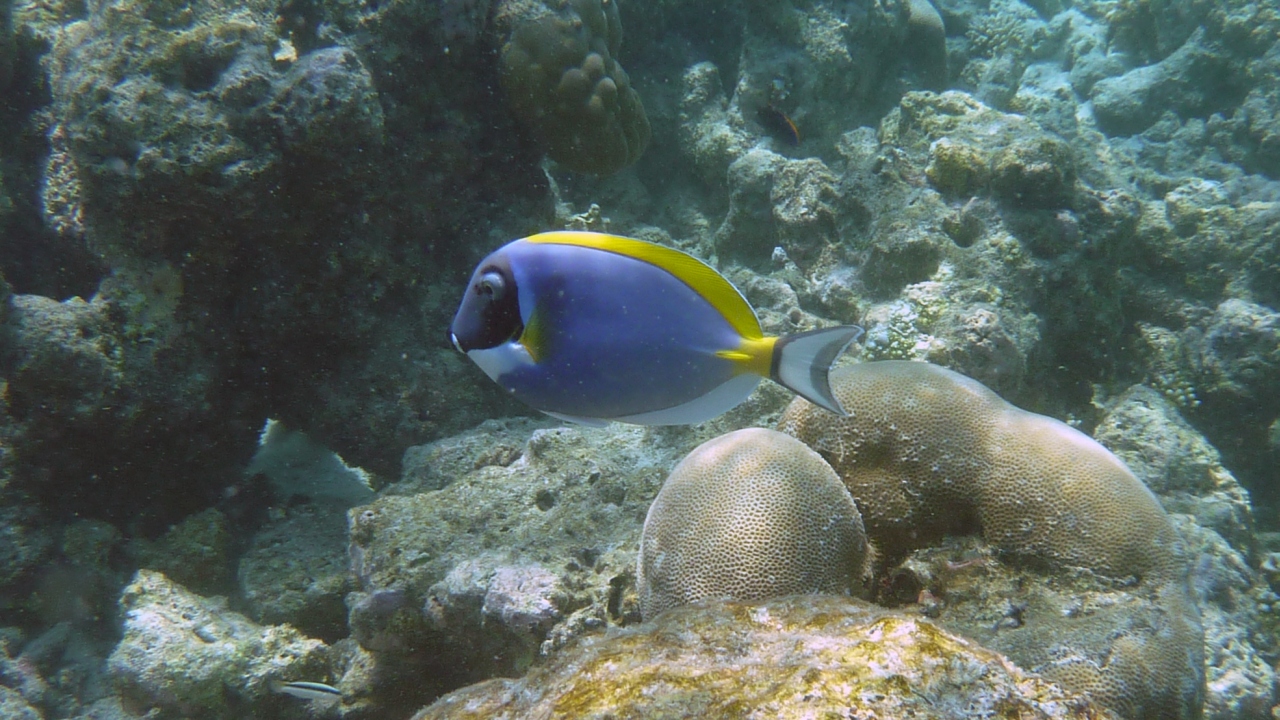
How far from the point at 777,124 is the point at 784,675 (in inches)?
246

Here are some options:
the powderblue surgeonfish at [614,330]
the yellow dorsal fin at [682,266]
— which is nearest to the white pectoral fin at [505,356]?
the powderblue surgeonfish at [614,330]

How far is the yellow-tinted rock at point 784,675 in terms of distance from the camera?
140 centimetres

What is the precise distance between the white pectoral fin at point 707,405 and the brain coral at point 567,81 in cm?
436

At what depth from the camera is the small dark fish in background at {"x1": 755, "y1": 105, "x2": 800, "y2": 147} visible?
6570mm

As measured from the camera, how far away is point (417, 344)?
5016 mm

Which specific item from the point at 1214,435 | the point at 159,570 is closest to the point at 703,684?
the point at 159,570

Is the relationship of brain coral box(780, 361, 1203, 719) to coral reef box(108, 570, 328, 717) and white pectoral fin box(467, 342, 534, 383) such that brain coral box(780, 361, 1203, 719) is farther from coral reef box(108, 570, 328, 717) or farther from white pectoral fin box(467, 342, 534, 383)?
coral reef box(108, 570, 328, 717)

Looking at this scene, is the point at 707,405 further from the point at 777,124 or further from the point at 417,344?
the point at 777,124

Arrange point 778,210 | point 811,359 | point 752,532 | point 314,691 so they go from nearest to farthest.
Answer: point 811,359 < point 752,532 < point 314,691 < point 778,210

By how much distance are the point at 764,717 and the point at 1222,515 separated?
477 centimetres

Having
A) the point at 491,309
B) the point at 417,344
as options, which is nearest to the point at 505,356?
the point at 491,309

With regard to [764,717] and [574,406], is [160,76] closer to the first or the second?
[574,406]

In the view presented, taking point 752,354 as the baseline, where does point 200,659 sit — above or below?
below

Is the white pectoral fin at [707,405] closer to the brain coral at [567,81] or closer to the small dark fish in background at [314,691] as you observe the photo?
the small dark fish in background at [314,691]
